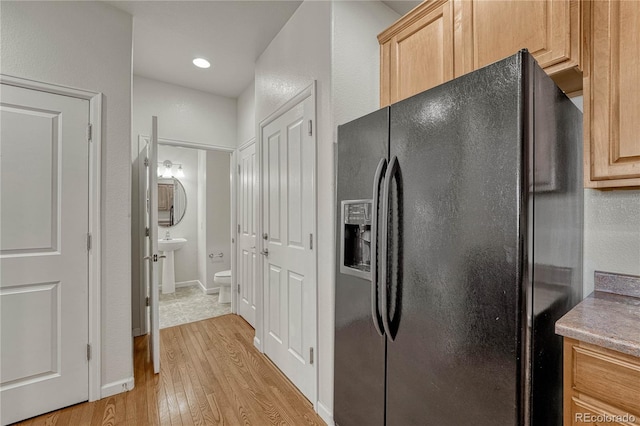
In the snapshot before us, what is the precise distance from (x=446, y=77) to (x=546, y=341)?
3.89 feet

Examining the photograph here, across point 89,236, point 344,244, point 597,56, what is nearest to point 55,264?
point 89,236

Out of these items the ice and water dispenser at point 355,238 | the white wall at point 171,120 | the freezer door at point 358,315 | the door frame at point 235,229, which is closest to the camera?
the freezer door at point 358,315

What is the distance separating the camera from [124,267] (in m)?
2.11

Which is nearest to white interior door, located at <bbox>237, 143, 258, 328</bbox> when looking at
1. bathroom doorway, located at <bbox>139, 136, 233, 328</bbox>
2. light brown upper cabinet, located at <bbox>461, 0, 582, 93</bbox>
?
bathroom doorway, located at <bbox>139, 136, 233, 328</bbox>

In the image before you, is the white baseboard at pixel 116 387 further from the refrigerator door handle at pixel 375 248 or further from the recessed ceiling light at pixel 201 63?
the recessed ceiling light at pixel 201 63

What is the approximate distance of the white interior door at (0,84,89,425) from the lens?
5.72ft

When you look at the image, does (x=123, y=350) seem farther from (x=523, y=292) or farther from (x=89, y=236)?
(x=523, y=292)

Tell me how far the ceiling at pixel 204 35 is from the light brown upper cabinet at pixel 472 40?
0.56 metres

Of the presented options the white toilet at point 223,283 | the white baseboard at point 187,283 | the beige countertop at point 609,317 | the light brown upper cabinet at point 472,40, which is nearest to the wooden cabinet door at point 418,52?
the light brown upper cabinet at point 472,40

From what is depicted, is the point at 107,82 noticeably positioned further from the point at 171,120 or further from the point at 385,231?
the point at 385,231

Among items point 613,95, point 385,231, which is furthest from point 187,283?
point 613,95

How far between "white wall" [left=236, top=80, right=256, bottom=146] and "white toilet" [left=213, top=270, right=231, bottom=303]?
5.92 feet

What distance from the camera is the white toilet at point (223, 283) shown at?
398 centimetres

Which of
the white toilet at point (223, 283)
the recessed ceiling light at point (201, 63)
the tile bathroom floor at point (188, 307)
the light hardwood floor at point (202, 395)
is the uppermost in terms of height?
the recessed ceiling light at point (201, 63)
